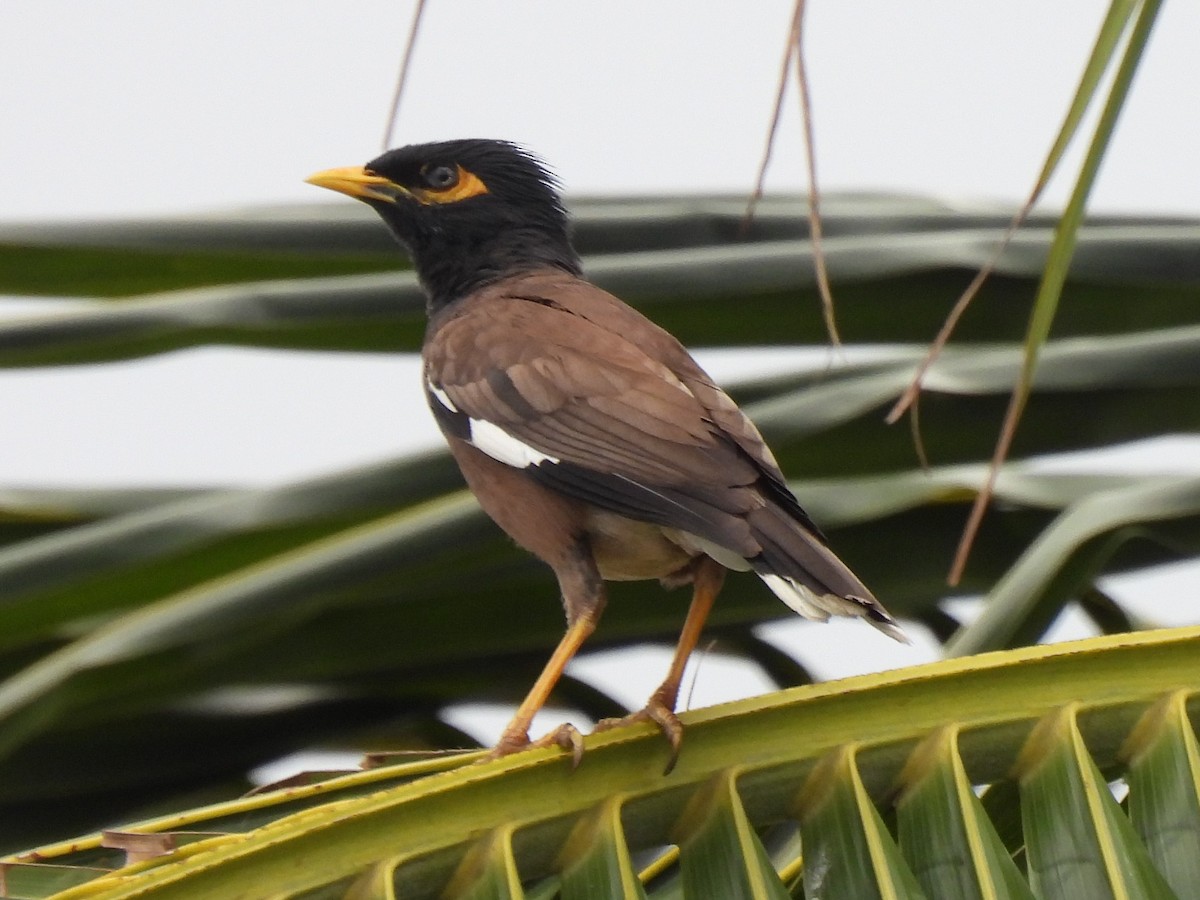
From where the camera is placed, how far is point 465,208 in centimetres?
319

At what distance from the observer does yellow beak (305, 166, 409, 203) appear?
123 inches

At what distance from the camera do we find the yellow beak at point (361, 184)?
313 cm

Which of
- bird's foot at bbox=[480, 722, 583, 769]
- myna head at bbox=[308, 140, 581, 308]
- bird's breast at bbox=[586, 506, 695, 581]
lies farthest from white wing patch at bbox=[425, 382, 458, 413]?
bird's foot at bbox=[480, 722, 583, 769]

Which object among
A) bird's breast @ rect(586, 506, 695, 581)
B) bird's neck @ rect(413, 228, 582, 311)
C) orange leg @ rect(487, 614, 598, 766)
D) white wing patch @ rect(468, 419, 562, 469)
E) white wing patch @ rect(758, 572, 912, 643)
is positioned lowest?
white wing patch @ rect(758, 572, 912, 643)

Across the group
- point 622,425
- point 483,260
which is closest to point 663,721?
point 622,425

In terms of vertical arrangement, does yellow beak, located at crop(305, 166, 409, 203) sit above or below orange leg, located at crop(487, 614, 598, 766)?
above

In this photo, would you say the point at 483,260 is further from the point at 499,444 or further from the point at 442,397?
the point at 499,444

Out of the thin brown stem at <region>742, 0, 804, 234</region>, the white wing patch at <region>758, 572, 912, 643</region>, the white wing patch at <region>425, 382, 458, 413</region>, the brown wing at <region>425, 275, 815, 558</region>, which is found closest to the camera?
the thin brown stem at <region>742, 0, 804, 234</region>

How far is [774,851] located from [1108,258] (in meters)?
1.16

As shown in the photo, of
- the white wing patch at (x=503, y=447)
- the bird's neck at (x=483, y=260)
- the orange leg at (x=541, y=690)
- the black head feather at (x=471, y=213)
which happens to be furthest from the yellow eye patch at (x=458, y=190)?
the orange leg at (x=541, y=690)

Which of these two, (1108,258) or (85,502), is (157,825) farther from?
(1108,258)

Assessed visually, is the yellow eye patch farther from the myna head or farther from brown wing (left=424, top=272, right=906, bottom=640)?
brown wing (left=424, top=272, right=906, bottom=640)

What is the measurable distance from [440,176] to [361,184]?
0.16m

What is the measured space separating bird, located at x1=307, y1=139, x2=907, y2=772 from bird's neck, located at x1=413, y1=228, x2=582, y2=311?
0.12 m
